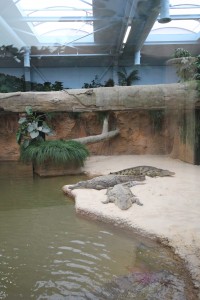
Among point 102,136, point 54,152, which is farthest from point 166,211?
point 102,136

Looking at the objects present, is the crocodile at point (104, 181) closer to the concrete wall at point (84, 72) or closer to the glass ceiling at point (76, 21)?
the concrete wall at point (84, 72)

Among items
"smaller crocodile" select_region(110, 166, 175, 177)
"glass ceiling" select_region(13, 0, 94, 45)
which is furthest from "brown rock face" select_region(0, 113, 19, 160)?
"glass ceiling" select_region(13, 0, 94, 45)

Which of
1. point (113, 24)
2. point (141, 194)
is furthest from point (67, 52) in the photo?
point (141, 194)

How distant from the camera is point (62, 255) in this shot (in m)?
2.90

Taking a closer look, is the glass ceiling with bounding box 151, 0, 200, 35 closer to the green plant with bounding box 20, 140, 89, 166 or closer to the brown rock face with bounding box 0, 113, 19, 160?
the green plant with bounding box 20, 140, 89, 166

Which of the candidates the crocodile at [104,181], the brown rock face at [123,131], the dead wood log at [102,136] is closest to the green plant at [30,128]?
the dead wood log at [102,136]

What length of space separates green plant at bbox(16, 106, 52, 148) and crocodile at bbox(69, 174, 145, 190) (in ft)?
7.32

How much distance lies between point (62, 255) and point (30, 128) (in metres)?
4.68

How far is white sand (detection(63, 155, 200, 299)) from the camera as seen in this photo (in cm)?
282

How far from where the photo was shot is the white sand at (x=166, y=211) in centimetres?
282

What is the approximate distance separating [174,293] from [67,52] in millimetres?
1731

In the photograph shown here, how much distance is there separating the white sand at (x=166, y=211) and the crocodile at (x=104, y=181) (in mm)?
171

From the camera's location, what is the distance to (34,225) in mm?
3826

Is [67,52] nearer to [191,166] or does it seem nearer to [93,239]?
[93,239]
